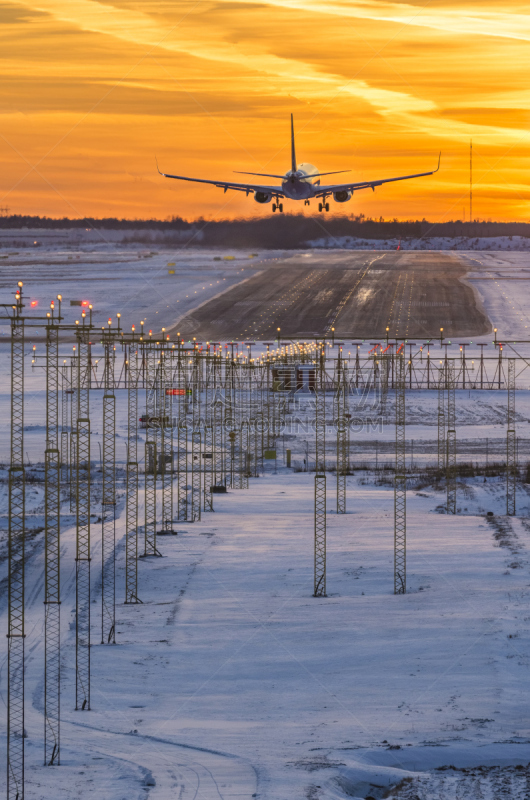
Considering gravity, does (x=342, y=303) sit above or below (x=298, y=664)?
above

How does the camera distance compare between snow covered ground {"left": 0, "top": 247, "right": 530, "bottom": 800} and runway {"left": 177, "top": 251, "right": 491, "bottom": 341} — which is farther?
runway {"left": 177, "top": 251, "right": 491, "bottom": 341}

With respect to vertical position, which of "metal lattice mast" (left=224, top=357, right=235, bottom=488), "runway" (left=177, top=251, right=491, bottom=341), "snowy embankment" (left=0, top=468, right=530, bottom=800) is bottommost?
"snowy embankment" (left=0, top=468, right=530, bottom=800)

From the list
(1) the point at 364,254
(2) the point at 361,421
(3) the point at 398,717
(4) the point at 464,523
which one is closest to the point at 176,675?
(3) the point at 398,717

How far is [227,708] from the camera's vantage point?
25.7m

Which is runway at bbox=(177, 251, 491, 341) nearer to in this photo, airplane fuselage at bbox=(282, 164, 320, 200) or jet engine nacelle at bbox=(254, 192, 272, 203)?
jet engine nacelle at bbox=(254, 192, 272, 203)

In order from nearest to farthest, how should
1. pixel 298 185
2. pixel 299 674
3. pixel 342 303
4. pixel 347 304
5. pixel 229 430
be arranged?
pixel 299 674
pixel 298 185
pixel 229 430
pixel 347 304
pixel 342 303

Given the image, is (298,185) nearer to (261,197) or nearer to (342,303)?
(261,197)

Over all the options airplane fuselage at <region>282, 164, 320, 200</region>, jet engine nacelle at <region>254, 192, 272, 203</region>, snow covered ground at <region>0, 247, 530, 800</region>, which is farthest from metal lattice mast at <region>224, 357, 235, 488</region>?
airplane fuselage at <region>282, 164, 320, 200</region>

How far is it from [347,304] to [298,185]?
79.0 m

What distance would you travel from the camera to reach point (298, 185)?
63.5m

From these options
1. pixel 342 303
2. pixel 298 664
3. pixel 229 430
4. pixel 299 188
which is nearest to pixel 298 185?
pixel 299 188

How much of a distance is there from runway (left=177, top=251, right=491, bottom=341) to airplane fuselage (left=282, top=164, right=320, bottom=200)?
4746 centimetres

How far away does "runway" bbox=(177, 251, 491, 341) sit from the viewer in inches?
4970

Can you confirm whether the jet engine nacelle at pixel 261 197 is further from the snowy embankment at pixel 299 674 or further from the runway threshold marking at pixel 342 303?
the runway threshold marking at pixel 342 303
